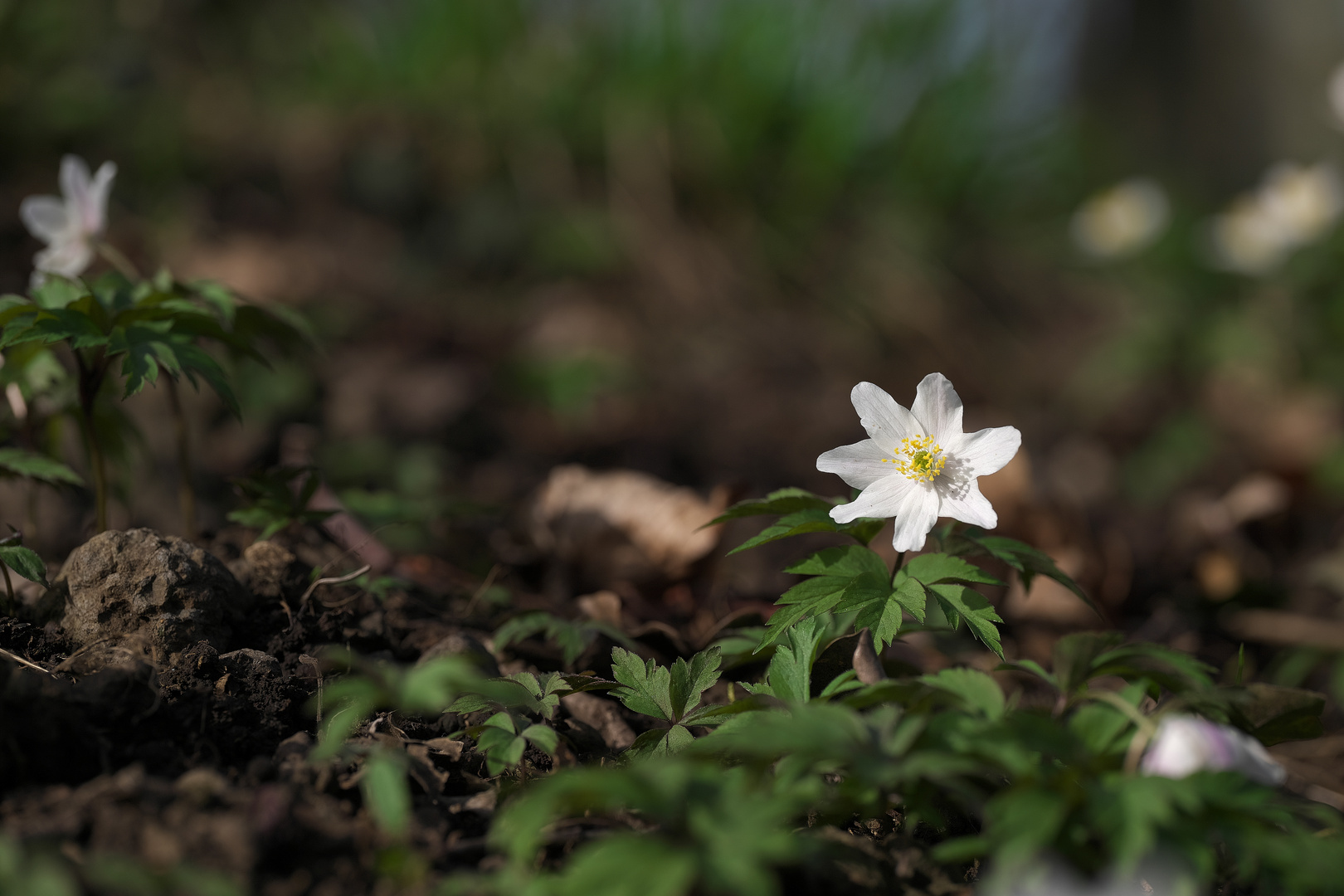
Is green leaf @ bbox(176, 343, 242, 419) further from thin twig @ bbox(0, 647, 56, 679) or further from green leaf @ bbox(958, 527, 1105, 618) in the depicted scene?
green leaf @ bbox(958, 527, 1105, 618)

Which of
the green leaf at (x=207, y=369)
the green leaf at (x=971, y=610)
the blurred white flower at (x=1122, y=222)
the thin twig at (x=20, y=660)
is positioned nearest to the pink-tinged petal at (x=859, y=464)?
the green leaf at (x=971, y=610)

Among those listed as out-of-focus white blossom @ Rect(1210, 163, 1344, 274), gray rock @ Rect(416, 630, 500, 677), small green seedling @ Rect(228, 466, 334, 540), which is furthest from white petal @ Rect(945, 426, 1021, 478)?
out-of-focus white blossom @ Rect(1210, 163, 1344, 274)

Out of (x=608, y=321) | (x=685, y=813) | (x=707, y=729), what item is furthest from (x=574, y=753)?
(x=608, y=321)

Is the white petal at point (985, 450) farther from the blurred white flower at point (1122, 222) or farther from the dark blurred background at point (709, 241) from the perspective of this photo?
the blurred white flower at point (1122, 222)

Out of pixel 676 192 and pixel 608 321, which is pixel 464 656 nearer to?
pixel 608 321

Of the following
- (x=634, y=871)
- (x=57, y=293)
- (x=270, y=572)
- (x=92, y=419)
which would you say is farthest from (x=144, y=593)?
(x=634, y=871)
